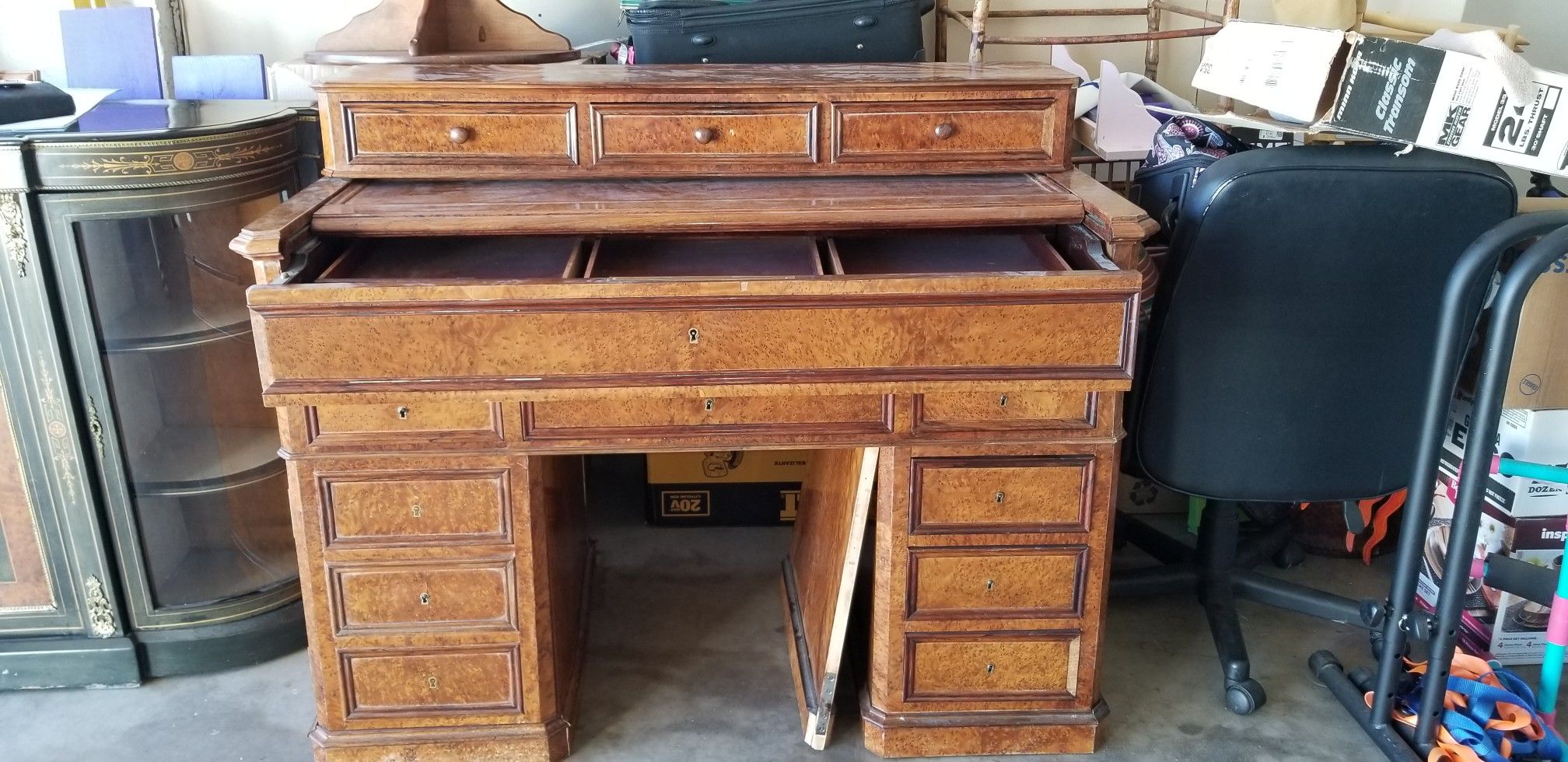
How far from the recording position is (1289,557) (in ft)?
8.38

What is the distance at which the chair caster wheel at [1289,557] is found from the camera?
255 cm

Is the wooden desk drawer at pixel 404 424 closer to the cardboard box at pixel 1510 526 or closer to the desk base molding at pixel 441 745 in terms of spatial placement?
the desk base molding at pixel 441 745

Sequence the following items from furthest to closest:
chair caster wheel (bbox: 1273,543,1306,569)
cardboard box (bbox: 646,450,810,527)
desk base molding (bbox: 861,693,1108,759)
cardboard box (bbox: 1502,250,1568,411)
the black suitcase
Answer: cardboard box (bbox: 646,450,810,527) < chair caster wheel (bbox: 1273,543,1306,569) < the black suitcase < cardboard box (bbox: 1502,250,1568,411) < desk base molding (bbox: 861,693,1108,759)

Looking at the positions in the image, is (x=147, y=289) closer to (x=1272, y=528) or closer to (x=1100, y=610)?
(x=1100, y=610)

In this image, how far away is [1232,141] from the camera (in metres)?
2.10

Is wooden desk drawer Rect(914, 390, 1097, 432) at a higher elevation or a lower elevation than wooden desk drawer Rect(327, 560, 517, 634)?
higher

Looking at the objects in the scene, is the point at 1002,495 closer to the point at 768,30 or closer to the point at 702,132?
the point at 702,132

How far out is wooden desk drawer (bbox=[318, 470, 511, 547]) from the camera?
5.50 feet

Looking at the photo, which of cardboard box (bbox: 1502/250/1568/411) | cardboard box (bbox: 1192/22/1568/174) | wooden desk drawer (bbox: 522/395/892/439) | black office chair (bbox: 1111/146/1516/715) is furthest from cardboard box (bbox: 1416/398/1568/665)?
wooden desk drawer (bbox: 522/395/892/439)

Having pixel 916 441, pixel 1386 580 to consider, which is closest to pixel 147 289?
pixel 916 441

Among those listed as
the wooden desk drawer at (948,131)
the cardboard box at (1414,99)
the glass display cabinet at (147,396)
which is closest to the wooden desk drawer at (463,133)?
the glass display cabinet at (147,396)

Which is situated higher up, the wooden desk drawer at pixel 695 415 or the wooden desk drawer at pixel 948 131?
the wooden desk drawer at pixel 948 131

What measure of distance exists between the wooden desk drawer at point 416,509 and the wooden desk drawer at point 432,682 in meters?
0.20

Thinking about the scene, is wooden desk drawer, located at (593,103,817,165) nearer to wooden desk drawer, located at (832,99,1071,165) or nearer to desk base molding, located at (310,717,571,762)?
wooden desk drawer, located at (832,99,1071,165)
